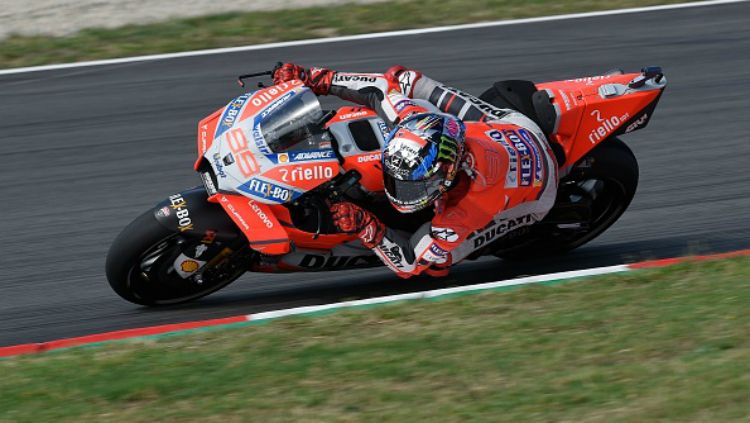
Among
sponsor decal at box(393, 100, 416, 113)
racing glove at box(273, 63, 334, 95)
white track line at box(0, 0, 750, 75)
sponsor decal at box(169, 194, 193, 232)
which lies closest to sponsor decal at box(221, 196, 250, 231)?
sponsor decal at box(169, 194, 193, 232)

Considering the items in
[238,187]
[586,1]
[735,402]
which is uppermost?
[586,1]

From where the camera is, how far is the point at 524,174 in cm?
641

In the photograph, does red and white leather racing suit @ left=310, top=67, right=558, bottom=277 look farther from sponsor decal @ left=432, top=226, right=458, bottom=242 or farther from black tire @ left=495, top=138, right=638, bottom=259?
black tire @ left=495, top=138, right=638, bottom=259

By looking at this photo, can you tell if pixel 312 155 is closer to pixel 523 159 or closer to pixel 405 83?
pixel 405 83

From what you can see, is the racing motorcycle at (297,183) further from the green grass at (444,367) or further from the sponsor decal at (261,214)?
the green grass at (444,367)

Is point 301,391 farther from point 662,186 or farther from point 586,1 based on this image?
point 586,1

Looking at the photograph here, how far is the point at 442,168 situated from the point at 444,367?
3.86ft

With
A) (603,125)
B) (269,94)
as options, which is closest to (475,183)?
(603,125)

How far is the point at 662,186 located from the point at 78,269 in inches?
162

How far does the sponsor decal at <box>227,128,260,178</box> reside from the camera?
19.9 ft

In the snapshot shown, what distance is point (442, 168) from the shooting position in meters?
5.98

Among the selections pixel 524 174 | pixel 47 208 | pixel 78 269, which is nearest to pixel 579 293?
pixel 524 174

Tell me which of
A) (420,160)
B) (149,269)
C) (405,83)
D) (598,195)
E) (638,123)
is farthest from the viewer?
(598,195)

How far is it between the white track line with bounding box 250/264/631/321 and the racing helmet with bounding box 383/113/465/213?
1.94ft
